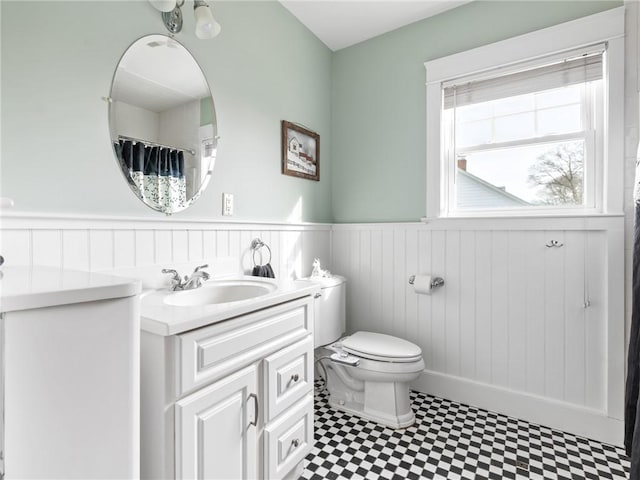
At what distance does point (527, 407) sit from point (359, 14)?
8.50 ft

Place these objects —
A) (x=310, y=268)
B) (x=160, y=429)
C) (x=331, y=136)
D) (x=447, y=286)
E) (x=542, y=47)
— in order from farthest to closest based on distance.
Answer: (x=331, y=136) < (x=310, y=268) < (x=447, y=286) < (x=542, y=47) < (x=160, y=429)

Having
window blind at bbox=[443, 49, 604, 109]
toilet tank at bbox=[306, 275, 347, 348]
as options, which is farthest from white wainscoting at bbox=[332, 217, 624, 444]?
window blind at bbox=[443, 49, 604, 109]

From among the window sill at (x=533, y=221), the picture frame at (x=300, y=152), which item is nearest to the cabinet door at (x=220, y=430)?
the picture frame at (x=300, y=152)

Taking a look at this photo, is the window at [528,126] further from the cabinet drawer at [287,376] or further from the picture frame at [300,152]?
the cabinet drawer at [287,376]

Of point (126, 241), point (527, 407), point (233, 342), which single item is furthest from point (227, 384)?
point (527, 407)

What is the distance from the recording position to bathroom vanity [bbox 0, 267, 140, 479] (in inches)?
19.3

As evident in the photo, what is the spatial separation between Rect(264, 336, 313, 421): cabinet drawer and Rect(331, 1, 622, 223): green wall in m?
1.27

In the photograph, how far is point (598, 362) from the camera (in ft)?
5.59

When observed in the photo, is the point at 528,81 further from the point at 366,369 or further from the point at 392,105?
the point at 366,369

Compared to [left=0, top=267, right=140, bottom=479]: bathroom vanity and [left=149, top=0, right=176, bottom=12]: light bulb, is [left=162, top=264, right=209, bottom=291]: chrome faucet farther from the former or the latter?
[left=149, top=0, right=176, bottom=12]: light bulb

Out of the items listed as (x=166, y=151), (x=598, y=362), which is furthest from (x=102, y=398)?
(x=598, y=362)

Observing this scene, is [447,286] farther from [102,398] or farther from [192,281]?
[102,398]

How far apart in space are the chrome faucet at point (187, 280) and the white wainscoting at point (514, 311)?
1289mm

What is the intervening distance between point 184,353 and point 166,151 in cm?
93
